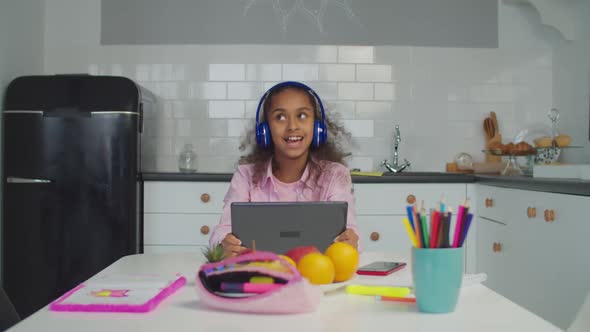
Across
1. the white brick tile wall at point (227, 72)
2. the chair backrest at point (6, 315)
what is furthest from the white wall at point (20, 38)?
the chair backrest at point (6, 315)

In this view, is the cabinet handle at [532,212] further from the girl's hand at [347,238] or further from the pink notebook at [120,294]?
the pink notebook at [120,294]

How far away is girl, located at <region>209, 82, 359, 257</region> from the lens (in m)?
2.09

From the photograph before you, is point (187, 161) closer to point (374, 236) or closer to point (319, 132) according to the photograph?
point (374, 236)

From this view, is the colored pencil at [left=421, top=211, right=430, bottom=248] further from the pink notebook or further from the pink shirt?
the pink shirt

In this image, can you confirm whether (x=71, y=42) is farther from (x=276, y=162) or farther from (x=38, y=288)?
(x=276, y=162)

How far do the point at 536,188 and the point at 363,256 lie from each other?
3.90 feet

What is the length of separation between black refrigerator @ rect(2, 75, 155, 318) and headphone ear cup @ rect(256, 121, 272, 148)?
3.75ft

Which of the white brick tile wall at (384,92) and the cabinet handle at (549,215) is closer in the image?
the cabinet handle at (549,215)

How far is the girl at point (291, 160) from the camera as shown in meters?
2.09

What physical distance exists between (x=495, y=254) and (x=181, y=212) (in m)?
1.48

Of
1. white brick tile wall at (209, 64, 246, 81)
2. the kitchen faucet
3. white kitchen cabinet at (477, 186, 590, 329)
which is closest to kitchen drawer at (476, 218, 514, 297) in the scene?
white kitchen cabinet at (477, 186, 590, 329)

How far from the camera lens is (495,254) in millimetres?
2904

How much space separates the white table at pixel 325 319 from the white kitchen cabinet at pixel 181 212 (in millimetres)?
2041

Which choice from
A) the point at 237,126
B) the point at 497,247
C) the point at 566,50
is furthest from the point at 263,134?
the point at 566,50
